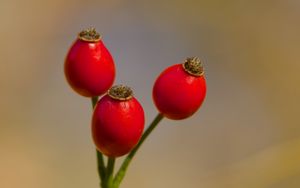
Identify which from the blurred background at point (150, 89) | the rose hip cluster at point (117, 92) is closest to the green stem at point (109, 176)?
the rose hip cluster at point (117, 92)

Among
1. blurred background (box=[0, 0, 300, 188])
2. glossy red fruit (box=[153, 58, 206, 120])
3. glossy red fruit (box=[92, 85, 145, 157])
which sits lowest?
blurred background (box=[0, 0, 300, 188])

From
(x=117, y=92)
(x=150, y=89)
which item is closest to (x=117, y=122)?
(x=117, y=92)

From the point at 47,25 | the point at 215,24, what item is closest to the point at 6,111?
the point at 47,25

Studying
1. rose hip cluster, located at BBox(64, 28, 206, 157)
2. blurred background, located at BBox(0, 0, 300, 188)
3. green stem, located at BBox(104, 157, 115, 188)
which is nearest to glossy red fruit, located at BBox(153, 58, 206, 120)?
rose hip cluster, located at BBox(64, 28, 206, 157)

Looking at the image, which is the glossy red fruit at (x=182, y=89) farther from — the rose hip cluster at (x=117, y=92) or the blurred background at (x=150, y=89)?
the blurred background at (x=150, y=89)

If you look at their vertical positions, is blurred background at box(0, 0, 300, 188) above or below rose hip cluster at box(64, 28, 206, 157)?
below

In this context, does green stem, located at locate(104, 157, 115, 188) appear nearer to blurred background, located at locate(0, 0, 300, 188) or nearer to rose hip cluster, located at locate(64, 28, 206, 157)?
rose hip cluster, located at locate(64, 28, 206, 157)

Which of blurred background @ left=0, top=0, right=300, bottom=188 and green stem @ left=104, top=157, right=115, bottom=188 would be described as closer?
green stem @ left=104, top=157, right=115, bottom=188
